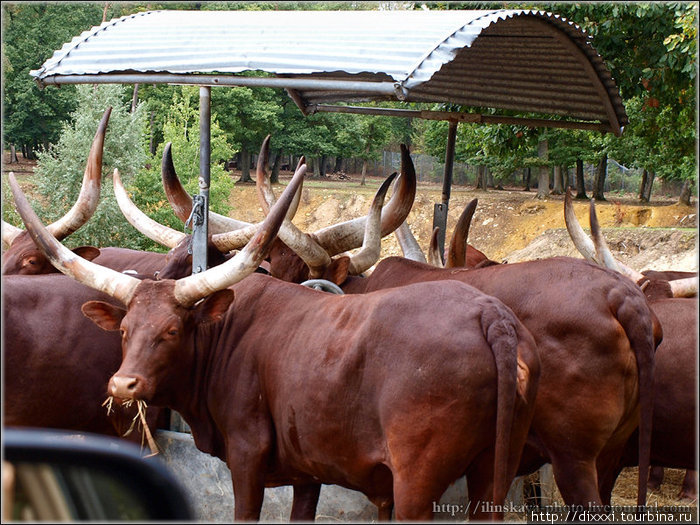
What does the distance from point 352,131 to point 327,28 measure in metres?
38.5

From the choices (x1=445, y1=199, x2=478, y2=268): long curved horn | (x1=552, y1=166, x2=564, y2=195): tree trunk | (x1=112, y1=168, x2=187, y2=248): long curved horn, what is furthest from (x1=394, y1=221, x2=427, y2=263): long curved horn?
(x1=552, y1=166, x2=564, y2=195): tree trunk

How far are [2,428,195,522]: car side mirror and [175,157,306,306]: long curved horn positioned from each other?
2.99 m

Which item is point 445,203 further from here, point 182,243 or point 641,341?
point 641,341

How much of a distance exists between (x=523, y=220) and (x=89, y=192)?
29289mm

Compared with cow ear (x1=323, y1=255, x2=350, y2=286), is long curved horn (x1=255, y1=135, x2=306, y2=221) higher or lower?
higher

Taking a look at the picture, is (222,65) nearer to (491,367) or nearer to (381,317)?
(381,317)

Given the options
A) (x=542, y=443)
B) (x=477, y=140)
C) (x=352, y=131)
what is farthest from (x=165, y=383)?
(x=352, y=131)

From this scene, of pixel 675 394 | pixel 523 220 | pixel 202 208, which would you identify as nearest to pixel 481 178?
pixel 523 220

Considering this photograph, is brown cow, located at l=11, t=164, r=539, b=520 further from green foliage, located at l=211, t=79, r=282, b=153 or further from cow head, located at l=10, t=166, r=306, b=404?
green foliage, located at l=211, t=79, r=282, b=153

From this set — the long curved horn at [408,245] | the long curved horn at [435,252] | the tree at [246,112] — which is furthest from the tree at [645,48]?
the tree at [246,112]

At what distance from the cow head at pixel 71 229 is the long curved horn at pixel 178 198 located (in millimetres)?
492

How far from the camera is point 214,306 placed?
5.08m

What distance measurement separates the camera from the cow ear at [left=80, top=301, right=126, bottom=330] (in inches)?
202

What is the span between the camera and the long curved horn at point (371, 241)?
700 centimetres
